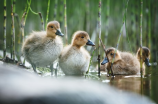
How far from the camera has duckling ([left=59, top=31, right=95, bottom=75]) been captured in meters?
5.12

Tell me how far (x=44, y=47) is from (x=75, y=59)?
0.60m

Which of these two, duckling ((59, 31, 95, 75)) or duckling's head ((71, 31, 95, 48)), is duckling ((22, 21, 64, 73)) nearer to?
duckling ((59, 31, 95, 75))

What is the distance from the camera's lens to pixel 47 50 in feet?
16.0

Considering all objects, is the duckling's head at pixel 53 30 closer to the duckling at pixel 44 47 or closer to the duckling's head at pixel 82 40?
the duckling at pixel 44 47

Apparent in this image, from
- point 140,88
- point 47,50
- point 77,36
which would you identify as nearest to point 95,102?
point 140,88

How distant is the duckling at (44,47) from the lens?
488 cm

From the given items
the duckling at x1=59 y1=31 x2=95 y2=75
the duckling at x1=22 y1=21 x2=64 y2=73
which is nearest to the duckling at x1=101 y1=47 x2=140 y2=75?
the duckling at x1=59 y1=31 x2=95 y2=75

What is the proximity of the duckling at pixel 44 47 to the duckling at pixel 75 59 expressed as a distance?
0.58ft

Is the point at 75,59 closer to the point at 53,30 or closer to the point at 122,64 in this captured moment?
the point at 53,30

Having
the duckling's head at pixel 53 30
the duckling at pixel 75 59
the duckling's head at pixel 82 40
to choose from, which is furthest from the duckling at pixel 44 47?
the duckling's head at pixel 82 40

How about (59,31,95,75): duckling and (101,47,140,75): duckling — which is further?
(101,47,140,75): duckling

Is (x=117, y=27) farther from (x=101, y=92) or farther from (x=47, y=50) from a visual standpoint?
(x=101, y=92)

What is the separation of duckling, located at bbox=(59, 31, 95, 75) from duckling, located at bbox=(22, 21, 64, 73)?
18cm

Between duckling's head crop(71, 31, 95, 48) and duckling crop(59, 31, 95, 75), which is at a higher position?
duckling's head crop(71, 31, 95, 48)
